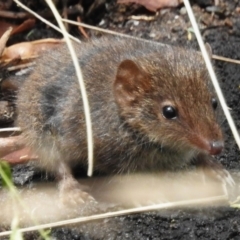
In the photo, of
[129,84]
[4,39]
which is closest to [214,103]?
[129,84]

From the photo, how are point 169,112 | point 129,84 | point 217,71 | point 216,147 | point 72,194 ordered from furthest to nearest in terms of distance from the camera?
point 217,71
point 72,194
point 129,84
point 169,112
point 216,147

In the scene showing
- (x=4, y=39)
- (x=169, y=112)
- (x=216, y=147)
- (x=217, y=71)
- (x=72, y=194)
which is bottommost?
(x=72, y=194)

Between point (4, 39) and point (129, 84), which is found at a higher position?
point (4, 39)

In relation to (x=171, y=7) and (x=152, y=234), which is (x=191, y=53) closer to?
(x=152, y=234)

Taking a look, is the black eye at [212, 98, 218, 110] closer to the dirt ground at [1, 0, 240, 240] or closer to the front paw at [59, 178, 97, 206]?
the dirt ground at [1, 0, 240, 240]

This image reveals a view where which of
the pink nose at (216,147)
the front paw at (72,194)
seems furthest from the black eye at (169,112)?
the front paw at (72,194)

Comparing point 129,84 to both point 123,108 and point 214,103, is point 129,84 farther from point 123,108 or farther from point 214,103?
point 214,103
